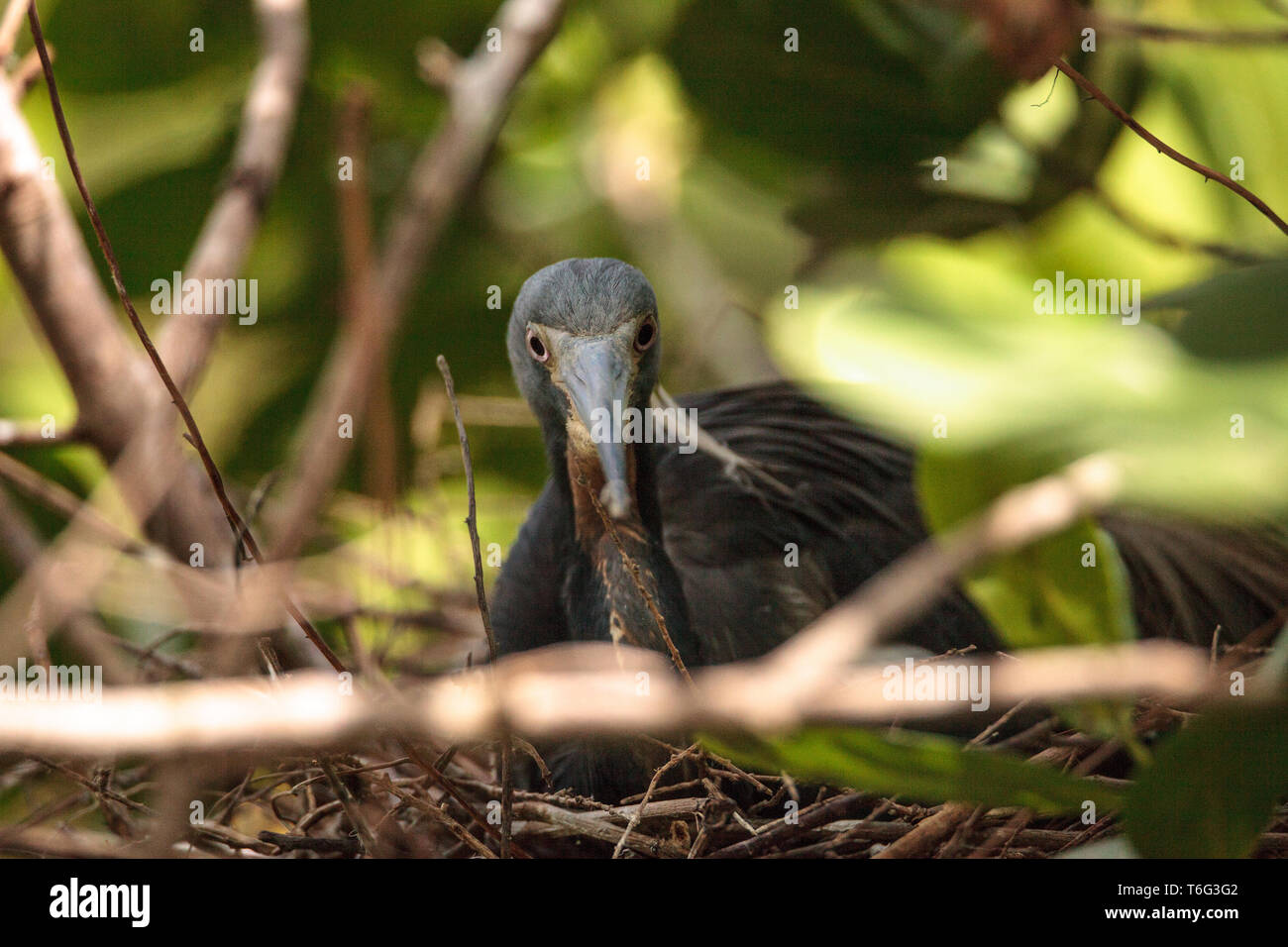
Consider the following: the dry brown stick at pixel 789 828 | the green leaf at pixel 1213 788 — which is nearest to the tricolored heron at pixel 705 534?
the dry brown stick at pixel 789 828

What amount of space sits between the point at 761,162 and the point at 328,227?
3.61ft

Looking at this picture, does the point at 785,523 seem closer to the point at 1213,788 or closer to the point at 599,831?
the point at 599,831

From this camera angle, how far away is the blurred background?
8.08ft

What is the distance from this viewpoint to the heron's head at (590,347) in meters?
1.93

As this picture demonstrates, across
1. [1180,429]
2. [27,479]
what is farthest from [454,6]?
[1180,429]

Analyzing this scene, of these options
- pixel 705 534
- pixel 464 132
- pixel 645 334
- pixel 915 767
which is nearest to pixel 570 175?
pixel 464 132

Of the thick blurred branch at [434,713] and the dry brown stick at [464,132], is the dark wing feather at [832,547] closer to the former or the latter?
the dry brown stick at [464,132]

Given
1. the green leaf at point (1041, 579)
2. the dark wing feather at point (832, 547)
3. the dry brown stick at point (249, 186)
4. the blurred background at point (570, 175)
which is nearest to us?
the green leaf at point (1041, 579)

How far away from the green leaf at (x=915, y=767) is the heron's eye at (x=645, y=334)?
114 cm

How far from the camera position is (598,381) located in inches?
75.7

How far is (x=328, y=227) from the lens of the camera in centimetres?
296

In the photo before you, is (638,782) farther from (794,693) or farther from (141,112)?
(141,112)

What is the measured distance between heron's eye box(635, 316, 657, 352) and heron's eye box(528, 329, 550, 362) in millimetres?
162

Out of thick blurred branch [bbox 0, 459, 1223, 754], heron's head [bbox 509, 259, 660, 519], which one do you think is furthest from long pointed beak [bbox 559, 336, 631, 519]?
thick blurred branch [bbox 0, 459, 1223, 754]
